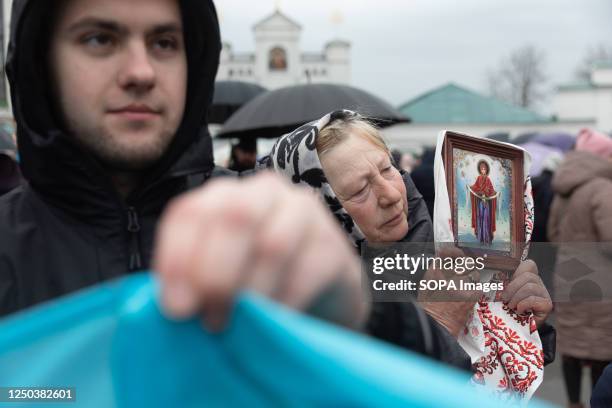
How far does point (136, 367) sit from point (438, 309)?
0.92 meters

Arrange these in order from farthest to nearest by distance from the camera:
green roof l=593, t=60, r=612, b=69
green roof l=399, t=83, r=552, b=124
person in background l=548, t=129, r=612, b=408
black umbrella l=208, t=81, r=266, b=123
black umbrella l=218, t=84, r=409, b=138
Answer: green roof l=593, t=60, r=612, b=69
green roof l=399, t=83, r=552, b=124
black umbrella l=208, t=81, r=266, b=123
black umbrella l=218, t=84, r=409, b=138
person in background l=548, t=129, r=612, b=408

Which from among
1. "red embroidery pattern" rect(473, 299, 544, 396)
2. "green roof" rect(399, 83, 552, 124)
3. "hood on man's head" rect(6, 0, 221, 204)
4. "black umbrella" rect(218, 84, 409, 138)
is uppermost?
"hood on man's head" rect(6, 0, 221, 204)

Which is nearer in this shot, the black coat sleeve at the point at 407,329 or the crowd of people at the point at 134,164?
the black coat sleeve at the point at 407,329

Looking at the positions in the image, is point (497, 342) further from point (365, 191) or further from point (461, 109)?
point (461, 109)

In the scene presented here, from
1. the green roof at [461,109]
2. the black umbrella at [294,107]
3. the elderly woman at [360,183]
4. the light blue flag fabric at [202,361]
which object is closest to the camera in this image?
the light blue flag fabric at [202,361]

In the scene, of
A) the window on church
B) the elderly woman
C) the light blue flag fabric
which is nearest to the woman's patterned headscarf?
the elderly woman

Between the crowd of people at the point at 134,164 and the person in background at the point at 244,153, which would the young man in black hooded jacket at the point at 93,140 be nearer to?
the crowd of people at the point at 134,164

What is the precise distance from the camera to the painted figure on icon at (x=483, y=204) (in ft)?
5.04

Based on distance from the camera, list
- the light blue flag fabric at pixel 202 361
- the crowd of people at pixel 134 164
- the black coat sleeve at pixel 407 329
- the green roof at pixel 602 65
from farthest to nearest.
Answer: the green roof at pixel 602 65 → the crowd of people at pixel 134 164 → the black coat sleeve at pixel 407 329 → the light blue flag fabric at pixel 202 361

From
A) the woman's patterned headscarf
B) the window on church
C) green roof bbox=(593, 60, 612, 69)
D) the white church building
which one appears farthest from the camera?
the window on church

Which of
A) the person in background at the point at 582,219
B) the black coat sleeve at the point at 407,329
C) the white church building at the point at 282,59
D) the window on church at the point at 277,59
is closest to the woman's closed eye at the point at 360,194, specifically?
the black coat sleeve at the point at 407,329

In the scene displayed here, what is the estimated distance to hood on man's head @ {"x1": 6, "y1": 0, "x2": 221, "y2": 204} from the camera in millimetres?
1206

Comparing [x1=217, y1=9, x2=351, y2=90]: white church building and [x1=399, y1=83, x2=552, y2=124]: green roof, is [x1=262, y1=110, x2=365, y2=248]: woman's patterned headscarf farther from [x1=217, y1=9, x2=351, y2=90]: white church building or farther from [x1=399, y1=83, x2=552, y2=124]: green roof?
[x1=217, y1=9, x2=351, y2=90]: white church building

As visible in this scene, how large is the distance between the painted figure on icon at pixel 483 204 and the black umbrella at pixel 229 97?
256 inches
